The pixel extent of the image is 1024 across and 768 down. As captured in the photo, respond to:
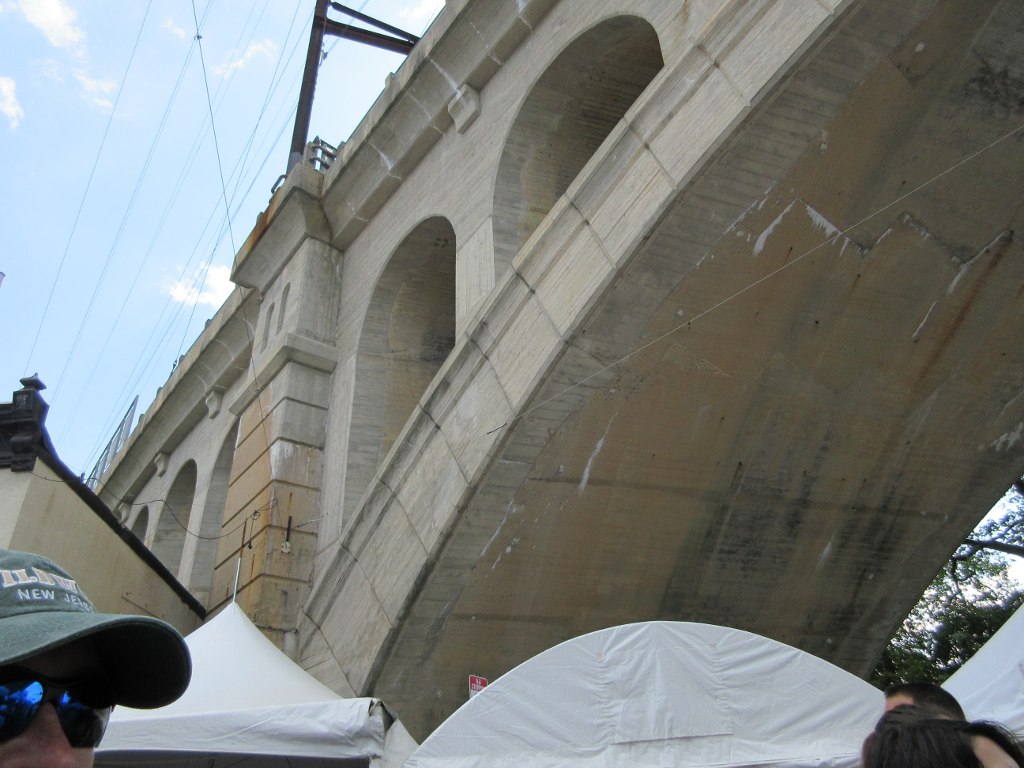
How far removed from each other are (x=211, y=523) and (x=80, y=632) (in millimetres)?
14144

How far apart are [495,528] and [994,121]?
457 cm

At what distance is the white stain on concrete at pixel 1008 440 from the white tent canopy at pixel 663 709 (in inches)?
185

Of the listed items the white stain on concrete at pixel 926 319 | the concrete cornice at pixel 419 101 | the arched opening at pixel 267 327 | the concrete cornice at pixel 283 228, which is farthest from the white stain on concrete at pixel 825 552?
the arched opening at pixel 267 327

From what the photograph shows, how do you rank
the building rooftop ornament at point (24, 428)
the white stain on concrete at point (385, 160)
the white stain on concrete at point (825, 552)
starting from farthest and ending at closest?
the white stain on concrete at point (385, 160) → the building rooftop ornament at point (24, 428) → the white stain on concrete at point (825, 552)

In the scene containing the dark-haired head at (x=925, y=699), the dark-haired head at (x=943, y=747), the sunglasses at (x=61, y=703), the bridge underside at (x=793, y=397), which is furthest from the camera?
the bridge underside at (x=793, y=397)

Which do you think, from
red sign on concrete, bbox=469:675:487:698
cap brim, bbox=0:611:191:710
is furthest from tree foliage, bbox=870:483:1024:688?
cap brim, bbox=0:611:191:710

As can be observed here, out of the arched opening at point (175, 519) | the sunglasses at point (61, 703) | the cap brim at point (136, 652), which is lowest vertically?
the sunglasses at point (61, 703)

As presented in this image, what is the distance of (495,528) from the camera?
677 centimetres

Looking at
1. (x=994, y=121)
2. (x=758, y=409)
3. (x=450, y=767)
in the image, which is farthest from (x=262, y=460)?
(x=994, y=121)

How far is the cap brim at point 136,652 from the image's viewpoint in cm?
137

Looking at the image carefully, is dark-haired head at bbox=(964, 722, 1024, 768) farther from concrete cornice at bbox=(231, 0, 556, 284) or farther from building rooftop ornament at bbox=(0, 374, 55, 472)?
building rooftop ornament at bbox=(0, 374, 55, 472)

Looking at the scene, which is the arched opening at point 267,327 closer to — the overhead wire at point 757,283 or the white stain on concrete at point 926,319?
the overhead wire at point 757,283

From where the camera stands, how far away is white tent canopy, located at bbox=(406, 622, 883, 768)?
3818 mm

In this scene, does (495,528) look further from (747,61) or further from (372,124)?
(372,124)
